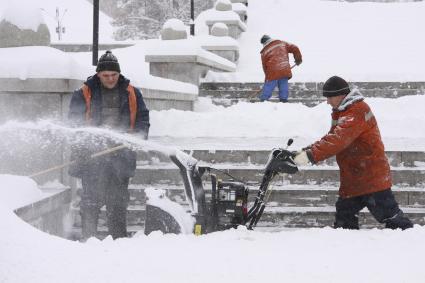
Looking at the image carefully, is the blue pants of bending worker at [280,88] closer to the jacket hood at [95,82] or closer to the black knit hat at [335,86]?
the jacket hood at [95,82]

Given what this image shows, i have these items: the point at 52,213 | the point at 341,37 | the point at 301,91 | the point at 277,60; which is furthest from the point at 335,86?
the point at 341,37

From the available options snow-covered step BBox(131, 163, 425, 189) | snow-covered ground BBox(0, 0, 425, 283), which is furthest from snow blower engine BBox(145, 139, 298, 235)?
snow-covered step BBox(131, 163, 425, 189)

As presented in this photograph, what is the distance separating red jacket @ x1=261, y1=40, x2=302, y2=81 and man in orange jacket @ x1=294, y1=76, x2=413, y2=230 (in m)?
6.33

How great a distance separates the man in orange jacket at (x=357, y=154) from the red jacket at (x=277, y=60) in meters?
6.33

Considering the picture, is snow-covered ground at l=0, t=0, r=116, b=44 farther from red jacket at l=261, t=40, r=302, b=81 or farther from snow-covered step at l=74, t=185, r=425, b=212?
red jacket at l=261, t=40, r=302, b=81

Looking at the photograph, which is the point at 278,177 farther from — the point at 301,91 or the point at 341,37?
the point at 341,37

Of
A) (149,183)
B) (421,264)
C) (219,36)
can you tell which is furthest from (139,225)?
(219,36)

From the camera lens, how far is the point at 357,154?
4.94 metres

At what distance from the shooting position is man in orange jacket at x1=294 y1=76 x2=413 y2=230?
472 centimetres

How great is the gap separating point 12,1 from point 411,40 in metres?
18.6

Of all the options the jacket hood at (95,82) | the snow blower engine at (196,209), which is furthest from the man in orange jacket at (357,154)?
the jacket hood at (95,82)

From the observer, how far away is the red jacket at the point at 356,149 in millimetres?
4715

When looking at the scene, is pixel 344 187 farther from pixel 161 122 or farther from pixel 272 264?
pixel 161 122

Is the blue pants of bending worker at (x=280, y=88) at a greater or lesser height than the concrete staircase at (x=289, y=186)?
greater
